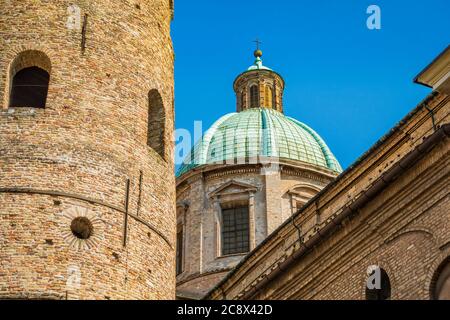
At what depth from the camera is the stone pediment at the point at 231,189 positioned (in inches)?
1328

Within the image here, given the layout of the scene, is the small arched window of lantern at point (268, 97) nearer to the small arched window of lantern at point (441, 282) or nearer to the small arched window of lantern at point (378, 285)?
the small arched window of lantern at point (378, 285)

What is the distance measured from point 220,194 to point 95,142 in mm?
13878

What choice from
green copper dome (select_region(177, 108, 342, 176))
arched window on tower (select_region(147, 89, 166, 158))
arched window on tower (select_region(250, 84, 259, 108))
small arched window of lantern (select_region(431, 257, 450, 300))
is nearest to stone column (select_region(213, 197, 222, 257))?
green copper dome (select_region(177, 108, 342, 176))

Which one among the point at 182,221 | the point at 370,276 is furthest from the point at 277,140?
the point at 370,276

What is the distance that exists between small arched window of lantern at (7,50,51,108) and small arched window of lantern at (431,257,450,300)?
814 cm

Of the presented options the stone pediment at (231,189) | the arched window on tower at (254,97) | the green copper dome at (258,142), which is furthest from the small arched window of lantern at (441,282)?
the arched window on tower at (254,97)

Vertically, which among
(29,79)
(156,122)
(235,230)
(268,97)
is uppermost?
(268,97)

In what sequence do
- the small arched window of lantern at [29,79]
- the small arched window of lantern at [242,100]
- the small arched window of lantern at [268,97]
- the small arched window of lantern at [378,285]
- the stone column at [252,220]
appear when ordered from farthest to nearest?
the small arched window of lantern at [242,100]
the small arched window of lantern at [268,97]
the stone column at [252,220]
the small arched window of lantern at [29,79]
the small arched window of lantern at [378,285]

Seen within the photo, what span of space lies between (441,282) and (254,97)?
21513mm

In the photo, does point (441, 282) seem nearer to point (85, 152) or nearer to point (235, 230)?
point (85, 152)

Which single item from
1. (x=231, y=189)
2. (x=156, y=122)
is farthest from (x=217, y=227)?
(x=156, y=122)

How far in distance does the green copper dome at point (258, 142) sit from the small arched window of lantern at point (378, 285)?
51.0 ft

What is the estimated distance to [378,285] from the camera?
19.1 m

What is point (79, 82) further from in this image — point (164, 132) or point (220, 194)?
point (220, 194)
